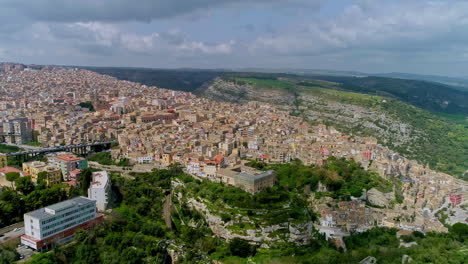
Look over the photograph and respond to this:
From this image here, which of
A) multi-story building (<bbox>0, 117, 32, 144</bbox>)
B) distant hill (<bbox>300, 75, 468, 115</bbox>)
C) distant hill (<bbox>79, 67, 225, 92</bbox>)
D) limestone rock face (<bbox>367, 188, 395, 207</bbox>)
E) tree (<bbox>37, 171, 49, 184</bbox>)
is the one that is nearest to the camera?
tree (<bbox>37, 171, 49, 184</bbox>)

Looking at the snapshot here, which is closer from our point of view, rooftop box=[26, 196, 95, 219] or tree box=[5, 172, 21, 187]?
rooftop box=[26, 196, 95, 219]

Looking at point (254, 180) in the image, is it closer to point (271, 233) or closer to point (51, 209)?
point (271, 233)

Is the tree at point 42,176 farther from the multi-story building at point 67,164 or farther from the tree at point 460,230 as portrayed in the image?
the tree at point 460,230

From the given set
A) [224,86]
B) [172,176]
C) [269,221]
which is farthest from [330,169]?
[224,86]

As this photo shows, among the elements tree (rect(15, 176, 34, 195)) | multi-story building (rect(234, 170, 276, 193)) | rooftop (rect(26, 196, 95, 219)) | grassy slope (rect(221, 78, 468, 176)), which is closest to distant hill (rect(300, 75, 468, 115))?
grassy slope (rect(221, 78, 468, 176))

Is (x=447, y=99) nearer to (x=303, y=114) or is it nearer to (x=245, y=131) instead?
(x=303, y=114)

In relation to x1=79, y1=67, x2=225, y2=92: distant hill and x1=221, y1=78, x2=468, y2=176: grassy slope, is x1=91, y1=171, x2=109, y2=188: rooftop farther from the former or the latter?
x1=79, y1=67, x2=225, y2=92: distant hill
